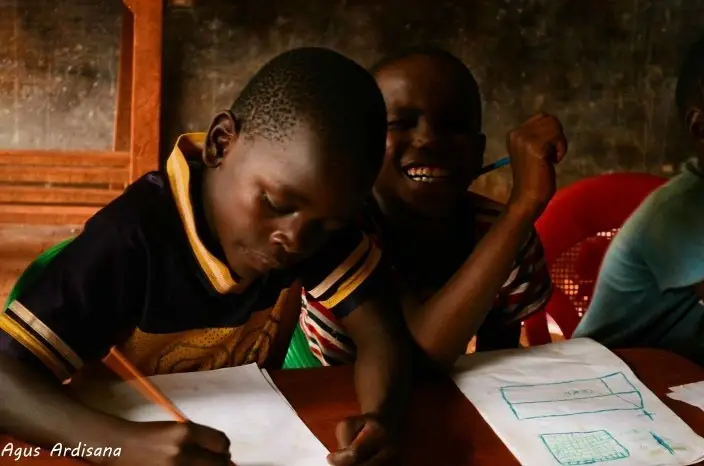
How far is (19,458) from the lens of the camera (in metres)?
0.65

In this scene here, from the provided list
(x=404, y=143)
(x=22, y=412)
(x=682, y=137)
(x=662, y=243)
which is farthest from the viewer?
(x=682, y=137)

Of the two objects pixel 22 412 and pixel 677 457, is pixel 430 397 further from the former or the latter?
pixel 22 412

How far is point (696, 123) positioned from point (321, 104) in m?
0.71

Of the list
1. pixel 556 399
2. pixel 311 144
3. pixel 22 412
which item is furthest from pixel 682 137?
pixel 22 412

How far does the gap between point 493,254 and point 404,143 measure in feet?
0.58

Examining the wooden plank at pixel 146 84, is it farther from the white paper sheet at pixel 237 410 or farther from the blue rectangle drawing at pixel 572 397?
the blue rectangle drawing at pixel 572 397

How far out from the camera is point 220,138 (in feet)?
2.43

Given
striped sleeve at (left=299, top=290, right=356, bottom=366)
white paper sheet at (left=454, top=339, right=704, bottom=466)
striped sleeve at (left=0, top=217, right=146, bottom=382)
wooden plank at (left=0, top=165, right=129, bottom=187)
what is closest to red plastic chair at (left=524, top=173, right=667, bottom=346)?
white paper sheet at (left=454, top=339, right=704, bottom=466)

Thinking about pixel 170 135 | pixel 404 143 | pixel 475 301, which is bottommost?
pixel 170 135

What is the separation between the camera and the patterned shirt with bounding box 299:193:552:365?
3.14 feet

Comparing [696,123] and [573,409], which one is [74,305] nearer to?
[573,409]

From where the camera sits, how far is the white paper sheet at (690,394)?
840 mm

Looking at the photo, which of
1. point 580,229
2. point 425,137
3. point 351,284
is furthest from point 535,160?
point 580,229

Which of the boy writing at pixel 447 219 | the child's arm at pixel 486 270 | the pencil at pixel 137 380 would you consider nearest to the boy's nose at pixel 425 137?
the boy writing at pixel 447 219
